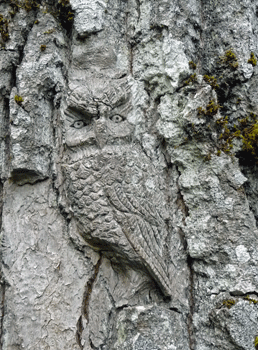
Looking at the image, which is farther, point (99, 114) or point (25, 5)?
point (25, 5)

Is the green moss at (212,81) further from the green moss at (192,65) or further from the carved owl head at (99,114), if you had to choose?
the carved owl head at (99,114)

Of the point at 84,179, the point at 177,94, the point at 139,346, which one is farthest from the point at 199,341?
the point at 177,94

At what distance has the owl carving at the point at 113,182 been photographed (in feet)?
6.17

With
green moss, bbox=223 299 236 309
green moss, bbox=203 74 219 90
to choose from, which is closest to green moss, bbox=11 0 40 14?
green moss, bbox=203 74 219 90

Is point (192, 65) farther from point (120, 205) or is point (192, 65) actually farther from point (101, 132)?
point (120, 205)

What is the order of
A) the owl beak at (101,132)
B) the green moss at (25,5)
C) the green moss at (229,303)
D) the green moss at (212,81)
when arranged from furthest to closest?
1. the green moss at (25,5)
2. the green moss at (212,81)
3. the owl beak at (101,132)
4. the green moss at (229,303)

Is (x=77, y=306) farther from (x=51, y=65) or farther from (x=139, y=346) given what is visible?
(x=51, y=65)

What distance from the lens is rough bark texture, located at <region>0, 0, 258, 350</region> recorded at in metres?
1.87

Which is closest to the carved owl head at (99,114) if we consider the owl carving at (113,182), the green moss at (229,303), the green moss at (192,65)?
the owl carving at (113,182)

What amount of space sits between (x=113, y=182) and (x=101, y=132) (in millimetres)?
262

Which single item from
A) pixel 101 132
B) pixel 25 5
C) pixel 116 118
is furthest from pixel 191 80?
pixel 25 5

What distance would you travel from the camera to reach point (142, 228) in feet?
6.19

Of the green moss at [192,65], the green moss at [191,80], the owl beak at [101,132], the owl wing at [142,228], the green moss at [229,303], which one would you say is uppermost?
the green moss at [192,65]

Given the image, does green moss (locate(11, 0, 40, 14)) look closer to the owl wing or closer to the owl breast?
the owl breast
